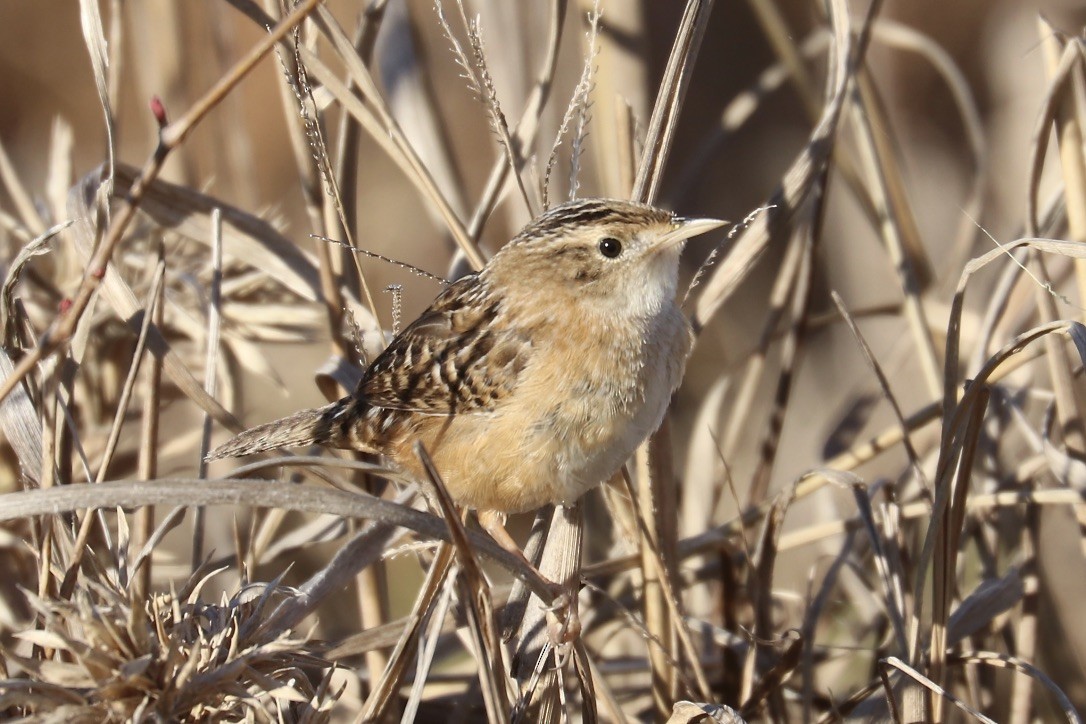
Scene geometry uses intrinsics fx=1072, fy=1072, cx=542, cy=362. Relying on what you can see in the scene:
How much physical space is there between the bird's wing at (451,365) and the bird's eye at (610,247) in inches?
10.3

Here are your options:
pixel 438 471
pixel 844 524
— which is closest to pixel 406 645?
pixel 438 471

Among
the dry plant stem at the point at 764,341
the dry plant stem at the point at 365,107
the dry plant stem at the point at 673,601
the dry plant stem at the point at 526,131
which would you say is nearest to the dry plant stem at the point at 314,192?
the dry plant stem at the point at 365,107

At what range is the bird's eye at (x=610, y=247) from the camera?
7.47ft

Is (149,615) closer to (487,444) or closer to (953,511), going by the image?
(487,444)

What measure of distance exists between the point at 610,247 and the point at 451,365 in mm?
441

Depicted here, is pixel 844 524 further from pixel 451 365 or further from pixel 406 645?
pixel 406 645

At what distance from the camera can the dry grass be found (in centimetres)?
166

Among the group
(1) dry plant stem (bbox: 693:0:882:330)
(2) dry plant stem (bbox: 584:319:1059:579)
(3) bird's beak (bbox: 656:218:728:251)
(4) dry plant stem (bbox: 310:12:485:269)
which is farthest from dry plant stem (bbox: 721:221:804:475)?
(4) dry plant stem (bbox: 310:12:485:269)

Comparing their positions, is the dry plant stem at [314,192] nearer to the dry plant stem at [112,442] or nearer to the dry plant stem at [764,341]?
the dry plant stem at [112,442]

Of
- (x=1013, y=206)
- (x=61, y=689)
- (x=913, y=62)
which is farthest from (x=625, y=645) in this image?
(x=913, y=62)

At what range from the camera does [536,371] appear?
7.43 ft

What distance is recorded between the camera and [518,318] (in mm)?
2402

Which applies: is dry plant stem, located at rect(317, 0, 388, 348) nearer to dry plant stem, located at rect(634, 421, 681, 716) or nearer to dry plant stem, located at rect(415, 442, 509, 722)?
dry plant stem, located at rect(634, 421, 681, 716)

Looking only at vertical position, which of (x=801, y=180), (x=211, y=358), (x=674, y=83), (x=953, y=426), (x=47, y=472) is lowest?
(x=953, y=426)
